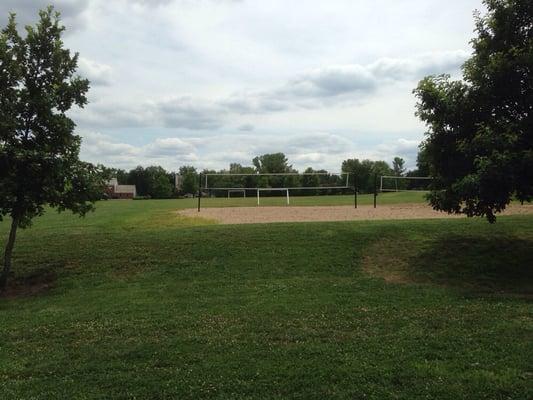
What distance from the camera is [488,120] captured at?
11.0 meters

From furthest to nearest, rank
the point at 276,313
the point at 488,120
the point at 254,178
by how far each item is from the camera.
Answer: the point at 254,178 → the point at 488,120 → the point at 276,313

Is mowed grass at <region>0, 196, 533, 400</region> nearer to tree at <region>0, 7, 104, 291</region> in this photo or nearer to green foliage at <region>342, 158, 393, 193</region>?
tree at <region>0, 7, 104, 291</region>

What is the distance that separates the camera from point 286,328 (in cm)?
726

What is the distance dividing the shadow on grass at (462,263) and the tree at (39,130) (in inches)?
274

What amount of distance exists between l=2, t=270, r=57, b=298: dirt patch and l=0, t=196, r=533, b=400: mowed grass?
0.05 meters

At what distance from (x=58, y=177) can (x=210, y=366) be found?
6804mm

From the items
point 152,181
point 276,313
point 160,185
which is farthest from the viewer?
point 152,181

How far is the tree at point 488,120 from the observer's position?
9742 millimetres

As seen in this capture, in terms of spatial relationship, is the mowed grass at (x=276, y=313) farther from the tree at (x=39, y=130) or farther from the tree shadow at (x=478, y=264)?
the tree at (x=39, y=130)

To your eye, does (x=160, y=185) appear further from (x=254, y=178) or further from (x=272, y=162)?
(x=254, y=178)

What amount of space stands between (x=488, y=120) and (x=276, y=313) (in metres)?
6.51

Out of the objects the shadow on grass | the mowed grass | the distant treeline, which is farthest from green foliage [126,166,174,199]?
the shadow on grass

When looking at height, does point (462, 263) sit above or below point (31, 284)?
above

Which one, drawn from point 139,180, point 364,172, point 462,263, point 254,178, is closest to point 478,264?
point 462,263
